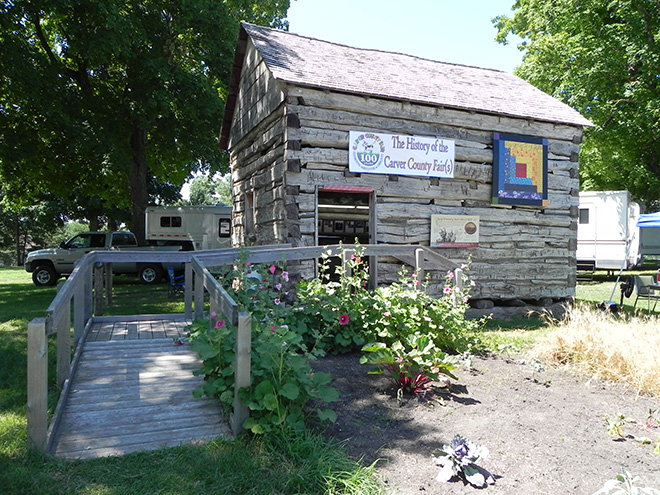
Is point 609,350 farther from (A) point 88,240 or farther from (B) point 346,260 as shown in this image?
(A) point 88,240

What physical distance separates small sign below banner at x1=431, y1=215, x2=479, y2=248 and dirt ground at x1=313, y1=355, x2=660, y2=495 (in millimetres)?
4312

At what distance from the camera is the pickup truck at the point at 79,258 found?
15.1m

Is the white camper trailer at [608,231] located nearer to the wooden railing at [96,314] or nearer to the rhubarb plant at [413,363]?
the wooden railing at [96,314]

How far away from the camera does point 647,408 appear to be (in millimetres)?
4566

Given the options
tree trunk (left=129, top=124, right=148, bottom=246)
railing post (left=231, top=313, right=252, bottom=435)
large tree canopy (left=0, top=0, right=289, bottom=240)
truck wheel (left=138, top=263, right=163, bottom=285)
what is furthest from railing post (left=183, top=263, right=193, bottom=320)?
tree trunk (left=129, top=124, right=148, bottom=246)

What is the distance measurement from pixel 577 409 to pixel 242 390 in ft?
10.0

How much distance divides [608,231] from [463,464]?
17.6 metres

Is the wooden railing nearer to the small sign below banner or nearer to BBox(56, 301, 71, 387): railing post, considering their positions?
BBox(56, 301, 71, 387): railing post

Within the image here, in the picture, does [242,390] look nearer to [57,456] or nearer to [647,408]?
[57,456]

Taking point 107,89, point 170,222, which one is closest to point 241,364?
point 170,222

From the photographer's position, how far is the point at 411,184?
9320 mm

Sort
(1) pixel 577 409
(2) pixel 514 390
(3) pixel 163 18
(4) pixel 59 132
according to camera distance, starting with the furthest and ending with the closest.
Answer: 1. (3) pixel 163 18
2. (4) pixel 59 132
3. (2) pixel 514 390
4. (1) pixel 577 409

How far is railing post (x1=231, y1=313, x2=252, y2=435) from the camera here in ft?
11.8

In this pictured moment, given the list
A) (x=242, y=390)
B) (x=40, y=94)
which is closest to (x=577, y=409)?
(x=242, y=390)
